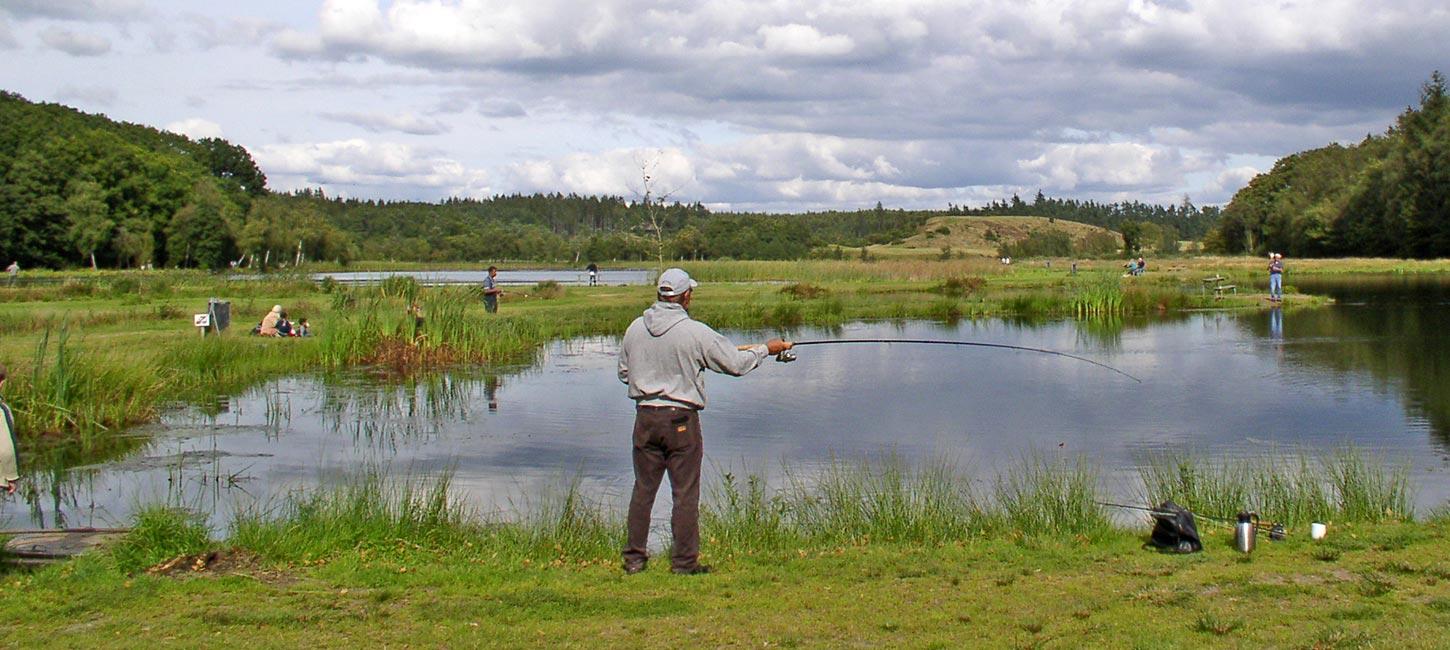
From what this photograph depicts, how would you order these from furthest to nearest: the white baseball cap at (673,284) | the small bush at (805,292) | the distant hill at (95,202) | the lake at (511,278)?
1. the distant hill at (95,202)
2. the lake at (511,278)
3. the small bush at (805,292)
4. the white baseball cap at (673,284)

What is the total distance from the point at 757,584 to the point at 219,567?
356 cm

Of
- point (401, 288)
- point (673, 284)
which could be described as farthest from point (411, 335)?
point (673, 284)

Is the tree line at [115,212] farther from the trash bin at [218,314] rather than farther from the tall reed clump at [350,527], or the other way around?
the tall reed clump at [350,527]

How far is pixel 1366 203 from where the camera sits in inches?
3337

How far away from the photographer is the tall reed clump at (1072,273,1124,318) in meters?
38.7

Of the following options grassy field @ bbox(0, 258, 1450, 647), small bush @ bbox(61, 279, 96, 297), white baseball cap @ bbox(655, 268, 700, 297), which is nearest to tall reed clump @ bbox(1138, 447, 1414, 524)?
grassy field @ bbox(0, 258, 1450, 647)

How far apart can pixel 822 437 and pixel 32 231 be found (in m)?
80.0

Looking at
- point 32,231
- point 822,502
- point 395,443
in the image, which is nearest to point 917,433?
point 822,502

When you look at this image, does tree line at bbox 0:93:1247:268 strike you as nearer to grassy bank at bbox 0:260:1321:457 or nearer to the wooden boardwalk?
grassy bank at bbox 0:260:1321:457

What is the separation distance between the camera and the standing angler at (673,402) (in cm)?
799

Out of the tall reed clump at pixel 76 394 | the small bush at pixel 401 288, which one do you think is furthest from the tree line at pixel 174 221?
the tall reed clump at pixel 76 394

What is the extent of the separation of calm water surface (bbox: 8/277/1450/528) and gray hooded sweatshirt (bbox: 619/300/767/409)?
12.5 feet

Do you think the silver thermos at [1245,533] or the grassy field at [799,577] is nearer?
the grassy field at [799,577]

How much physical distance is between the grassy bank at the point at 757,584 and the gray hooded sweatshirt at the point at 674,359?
3.80 feet
